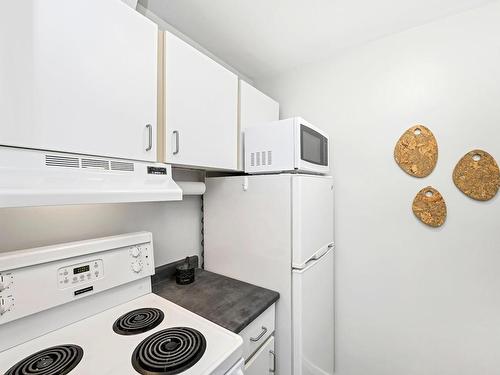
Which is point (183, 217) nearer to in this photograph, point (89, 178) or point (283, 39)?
point (89, 178)

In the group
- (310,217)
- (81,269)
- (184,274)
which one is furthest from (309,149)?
(81,269)

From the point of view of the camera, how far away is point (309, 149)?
1.40 metres

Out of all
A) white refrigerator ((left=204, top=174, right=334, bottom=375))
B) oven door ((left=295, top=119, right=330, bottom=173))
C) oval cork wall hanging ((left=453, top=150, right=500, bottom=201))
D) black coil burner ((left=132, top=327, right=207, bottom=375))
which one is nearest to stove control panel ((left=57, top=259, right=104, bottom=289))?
black coil burner ((left=132, top=327, right=207, bottom=375))

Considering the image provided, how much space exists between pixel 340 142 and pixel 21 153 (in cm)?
178

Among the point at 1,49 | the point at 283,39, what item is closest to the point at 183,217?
the point at 1,49

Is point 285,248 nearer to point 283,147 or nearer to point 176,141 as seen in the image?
point 283,147

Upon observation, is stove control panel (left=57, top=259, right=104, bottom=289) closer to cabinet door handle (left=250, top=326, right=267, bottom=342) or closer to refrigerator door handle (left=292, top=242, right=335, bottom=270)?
cabinet door handle (left=250, top=326, right=267, bottom=342)

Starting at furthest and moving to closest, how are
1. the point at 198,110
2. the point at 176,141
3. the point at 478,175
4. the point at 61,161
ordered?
the point at 478,175 → the point at 198,110 → the point at 176,141 → the point at 61,161

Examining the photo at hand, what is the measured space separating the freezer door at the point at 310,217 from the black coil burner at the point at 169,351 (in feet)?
1.98

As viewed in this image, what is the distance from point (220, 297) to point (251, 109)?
1.19 meters

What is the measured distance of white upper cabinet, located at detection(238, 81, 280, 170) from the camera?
1.47 m

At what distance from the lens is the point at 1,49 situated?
2.02 feet

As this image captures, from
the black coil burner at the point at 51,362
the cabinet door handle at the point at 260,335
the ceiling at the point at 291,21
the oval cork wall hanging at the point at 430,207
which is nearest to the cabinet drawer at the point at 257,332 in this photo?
the cabinet door handle at the point at 260,335

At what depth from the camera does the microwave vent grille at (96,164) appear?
79 cm
